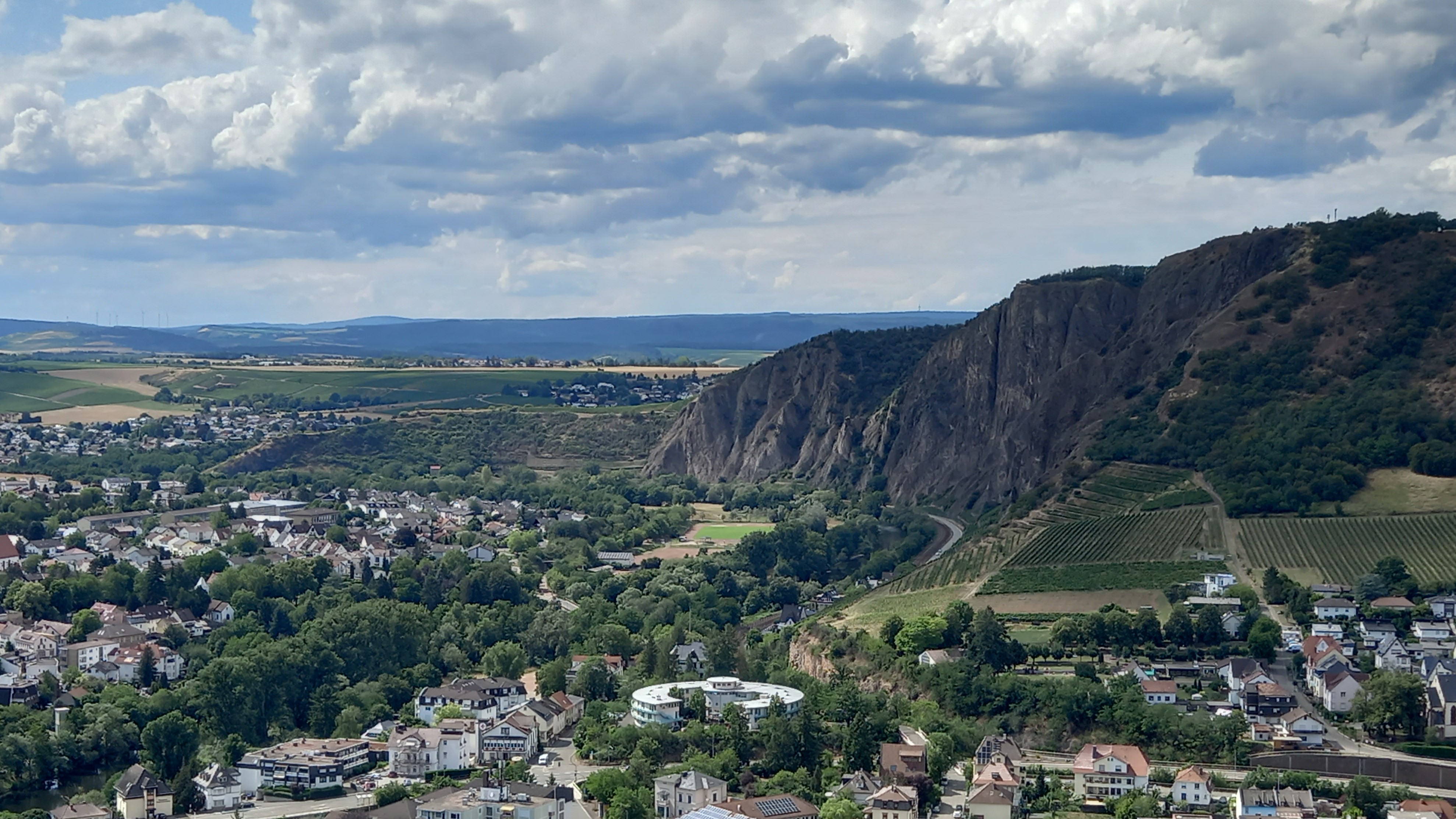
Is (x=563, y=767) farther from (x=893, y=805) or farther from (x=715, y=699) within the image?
(x=893, y=805)

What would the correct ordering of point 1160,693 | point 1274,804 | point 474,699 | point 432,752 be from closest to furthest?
point 1274,804 → point 432,752 → point 1160,693 → point 474,699

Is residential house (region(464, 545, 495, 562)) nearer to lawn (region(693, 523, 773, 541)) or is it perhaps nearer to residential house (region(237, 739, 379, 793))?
lawn (region(693, 523, 773, 541))

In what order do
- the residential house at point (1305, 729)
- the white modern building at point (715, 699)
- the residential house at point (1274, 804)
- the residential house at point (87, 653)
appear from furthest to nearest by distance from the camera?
the residential house at point (87, 653), the white modern building at point (715, 699), the residential house at point (1305, 729), the residential house at point (1274, 804)

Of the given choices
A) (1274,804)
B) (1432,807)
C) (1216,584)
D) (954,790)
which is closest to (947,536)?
(1216,584)

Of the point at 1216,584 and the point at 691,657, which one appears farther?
the point at 1216,584

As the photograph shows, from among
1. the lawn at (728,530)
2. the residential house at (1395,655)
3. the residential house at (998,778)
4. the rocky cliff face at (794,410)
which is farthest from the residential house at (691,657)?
the rocky cliff face at (794,410)

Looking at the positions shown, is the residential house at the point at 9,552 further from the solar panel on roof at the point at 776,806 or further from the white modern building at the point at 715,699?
the solar panel on roof at the point at 776,806
